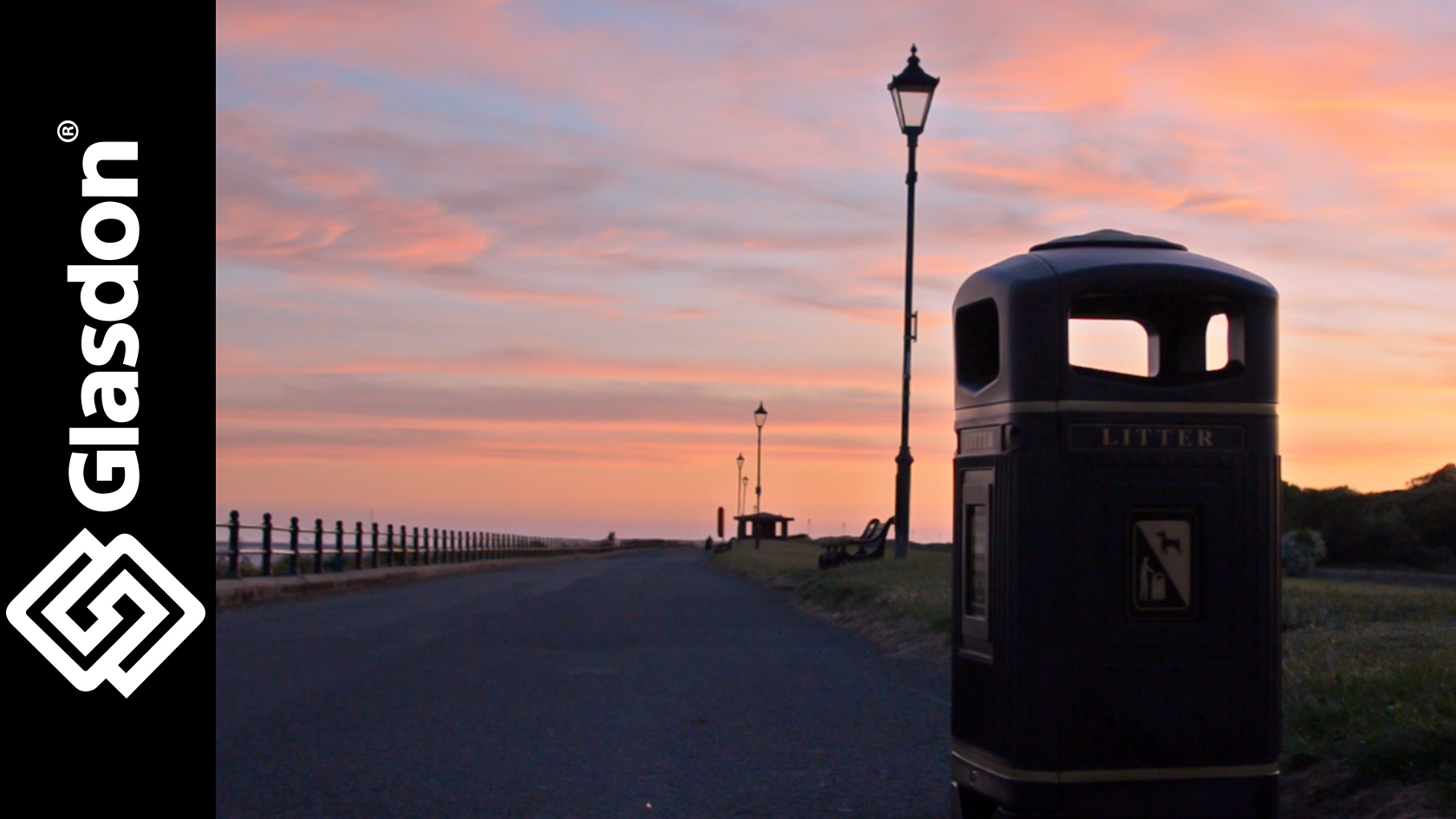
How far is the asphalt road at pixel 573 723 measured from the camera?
21.5 ft

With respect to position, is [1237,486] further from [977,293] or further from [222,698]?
[222,698]

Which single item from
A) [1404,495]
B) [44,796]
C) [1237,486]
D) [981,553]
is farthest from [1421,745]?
[1404,495]

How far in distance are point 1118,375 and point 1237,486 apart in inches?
20.4

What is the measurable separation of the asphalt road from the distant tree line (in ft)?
57.7

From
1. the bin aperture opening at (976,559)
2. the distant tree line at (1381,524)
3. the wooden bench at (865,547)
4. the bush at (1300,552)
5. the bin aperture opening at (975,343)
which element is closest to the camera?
the bin aperture opening at (976,559)

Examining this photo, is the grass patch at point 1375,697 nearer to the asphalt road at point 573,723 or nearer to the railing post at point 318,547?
the asphalt road at point 573,723

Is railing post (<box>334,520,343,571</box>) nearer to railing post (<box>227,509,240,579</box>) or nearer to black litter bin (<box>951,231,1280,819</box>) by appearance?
railing post (<box>227,509,240,579</box>)

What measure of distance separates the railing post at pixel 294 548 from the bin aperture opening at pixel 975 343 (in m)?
21.8

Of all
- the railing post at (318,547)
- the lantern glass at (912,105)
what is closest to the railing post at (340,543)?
the railing post at (318,547)

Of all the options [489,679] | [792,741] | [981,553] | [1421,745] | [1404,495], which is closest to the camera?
[981,553]

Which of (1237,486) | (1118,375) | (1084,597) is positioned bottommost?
(1084,597)

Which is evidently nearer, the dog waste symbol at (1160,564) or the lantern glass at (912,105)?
the dog waste symbol at (1160,564)

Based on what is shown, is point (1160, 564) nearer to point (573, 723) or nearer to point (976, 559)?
A: point (976, 559)

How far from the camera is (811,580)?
907 inches
